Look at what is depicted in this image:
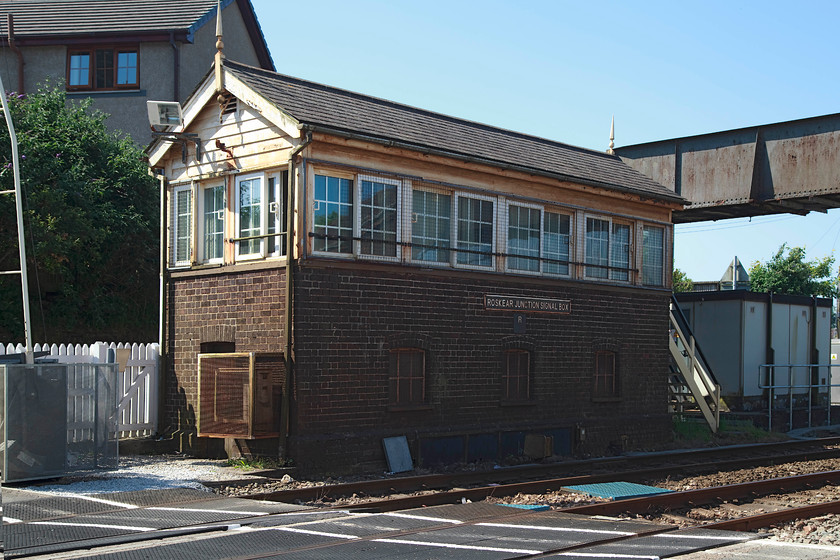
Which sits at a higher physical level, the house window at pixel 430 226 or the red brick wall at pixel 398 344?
the house window at pixel 430 226

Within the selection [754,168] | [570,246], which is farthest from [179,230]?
[754,168]

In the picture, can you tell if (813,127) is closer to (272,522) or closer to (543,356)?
(543,356)

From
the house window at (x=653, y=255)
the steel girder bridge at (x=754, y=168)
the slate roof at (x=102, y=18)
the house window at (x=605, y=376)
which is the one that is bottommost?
the house window at (x=605, y=376)

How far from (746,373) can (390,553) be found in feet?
63.3

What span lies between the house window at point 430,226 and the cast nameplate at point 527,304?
1326 mm

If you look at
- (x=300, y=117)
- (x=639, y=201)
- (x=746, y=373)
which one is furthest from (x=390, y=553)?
(x=746, y=373)

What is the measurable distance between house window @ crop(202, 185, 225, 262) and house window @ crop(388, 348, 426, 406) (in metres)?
3.55

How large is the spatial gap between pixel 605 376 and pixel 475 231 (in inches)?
201

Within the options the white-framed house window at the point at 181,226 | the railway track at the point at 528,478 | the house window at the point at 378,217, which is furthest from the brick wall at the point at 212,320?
the railway track at the point at 528,478

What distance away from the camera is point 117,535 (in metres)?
8.73

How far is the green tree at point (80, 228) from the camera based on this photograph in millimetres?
20047

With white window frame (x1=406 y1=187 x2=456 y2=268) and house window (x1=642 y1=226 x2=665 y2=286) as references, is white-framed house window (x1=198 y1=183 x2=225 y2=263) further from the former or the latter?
house window (x1=642 y1=226 x2=665 y2=286)

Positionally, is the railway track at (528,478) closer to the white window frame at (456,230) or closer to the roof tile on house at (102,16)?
the white window frame at (456,230)

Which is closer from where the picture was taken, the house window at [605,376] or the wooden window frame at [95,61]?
the house window at [605,376]
